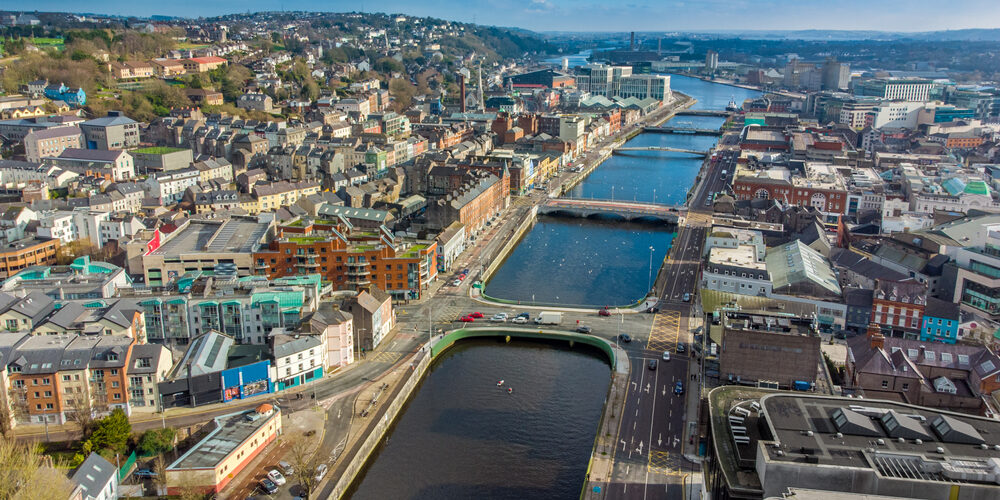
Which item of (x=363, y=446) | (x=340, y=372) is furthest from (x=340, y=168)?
(x=363, y=446)

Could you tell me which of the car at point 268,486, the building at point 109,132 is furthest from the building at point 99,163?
the car at point 268,486

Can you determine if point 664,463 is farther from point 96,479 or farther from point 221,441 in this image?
point 96,479

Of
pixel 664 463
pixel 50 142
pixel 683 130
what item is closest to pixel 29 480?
pixel 664 463

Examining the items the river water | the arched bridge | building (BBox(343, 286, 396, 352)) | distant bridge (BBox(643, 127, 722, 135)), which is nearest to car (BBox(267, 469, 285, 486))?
the river water

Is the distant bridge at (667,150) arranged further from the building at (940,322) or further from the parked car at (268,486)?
the parked car at (268,486)

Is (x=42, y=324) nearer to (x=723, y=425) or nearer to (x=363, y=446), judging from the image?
(x=363, y=446)

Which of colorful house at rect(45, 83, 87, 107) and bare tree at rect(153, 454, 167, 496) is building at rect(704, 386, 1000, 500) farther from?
colorful house at rect(45, 83, 87, 107)
